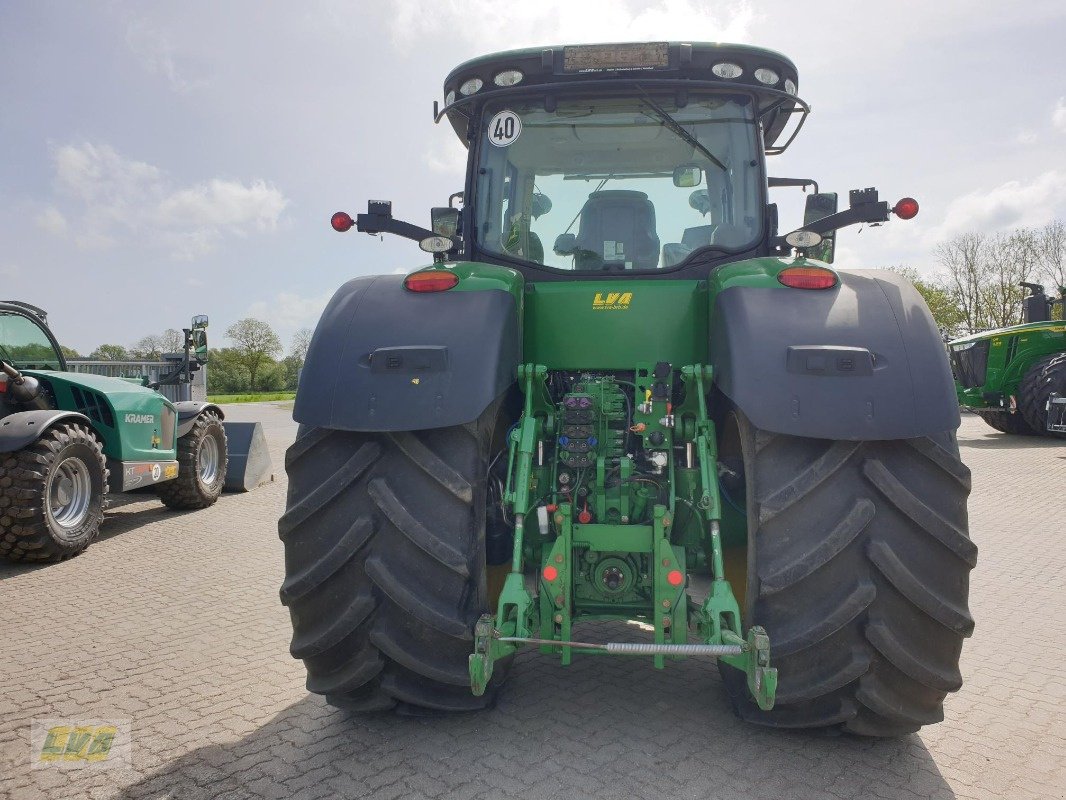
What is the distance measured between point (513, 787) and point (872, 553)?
1.39 meters

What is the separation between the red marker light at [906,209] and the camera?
3.02 metres

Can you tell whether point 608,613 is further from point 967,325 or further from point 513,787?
point 967,325

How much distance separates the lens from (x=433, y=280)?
3051 millimetres

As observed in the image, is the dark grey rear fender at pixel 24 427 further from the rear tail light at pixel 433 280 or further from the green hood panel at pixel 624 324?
the green hood panel at pixel 624 324

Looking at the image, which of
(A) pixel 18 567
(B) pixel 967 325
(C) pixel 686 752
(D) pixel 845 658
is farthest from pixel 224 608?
(B) pixel 967 325

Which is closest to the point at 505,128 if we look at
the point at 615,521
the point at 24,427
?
the point at 615,521

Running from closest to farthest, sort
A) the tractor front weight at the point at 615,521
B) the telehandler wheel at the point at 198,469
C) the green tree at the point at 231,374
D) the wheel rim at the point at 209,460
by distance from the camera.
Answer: the tractor front weight at the point at 615,521
the telehandler wheel at the point at 198,469
the wheel rim at the point at 209,460
the green tree at the point at 231,374

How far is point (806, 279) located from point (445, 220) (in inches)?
74.4

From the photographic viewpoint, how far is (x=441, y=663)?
106 inches

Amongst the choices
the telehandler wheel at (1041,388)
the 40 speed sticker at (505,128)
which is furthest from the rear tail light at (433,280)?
the telehandler wheel at (1041,388)

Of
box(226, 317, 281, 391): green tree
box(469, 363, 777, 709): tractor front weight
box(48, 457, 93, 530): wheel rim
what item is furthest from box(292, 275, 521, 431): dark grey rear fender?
box(226, 317, 281, 391): green tree

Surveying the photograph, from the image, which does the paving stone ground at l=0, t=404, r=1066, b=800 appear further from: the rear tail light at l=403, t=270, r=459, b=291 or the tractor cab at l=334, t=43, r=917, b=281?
the tractor cab at l=334, t=43, r=917, b=281

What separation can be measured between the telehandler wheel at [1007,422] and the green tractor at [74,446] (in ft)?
46.8

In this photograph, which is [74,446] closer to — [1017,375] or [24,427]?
[24,427]
